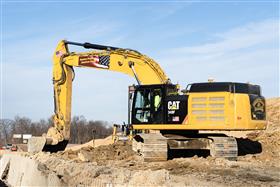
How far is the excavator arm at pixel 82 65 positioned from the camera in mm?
17922

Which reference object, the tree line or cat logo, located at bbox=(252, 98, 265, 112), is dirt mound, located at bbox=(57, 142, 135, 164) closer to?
cat logo, located at bbox=(252, 98, 265, 112)

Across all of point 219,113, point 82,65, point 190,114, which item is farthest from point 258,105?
point 82,65

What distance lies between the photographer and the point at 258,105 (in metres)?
14.9

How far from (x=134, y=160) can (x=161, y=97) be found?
2.52 m

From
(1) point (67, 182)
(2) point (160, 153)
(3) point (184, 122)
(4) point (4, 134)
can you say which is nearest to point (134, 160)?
(2) point (160, 153)

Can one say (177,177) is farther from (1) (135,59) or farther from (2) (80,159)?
(1) (135,59)

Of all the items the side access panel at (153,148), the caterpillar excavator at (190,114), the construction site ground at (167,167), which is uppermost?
the caterpillar excavator at (190,114)

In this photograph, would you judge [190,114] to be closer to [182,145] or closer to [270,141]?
[182,145]

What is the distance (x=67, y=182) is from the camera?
499 inches

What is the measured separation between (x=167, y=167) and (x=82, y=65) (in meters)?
7.24

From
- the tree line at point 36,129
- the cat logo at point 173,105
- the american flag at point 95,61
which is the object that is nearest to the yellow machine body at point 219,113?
the cat logo at point 173,105

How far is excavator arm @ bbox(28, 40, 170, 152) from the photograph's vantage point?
17922 mm

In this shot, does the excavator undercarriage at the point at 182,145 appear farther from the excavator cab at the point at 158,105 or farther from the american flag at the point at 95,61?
the american flag at the point at 95,61

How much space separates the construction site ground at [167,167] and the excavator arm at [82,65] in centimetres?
61
